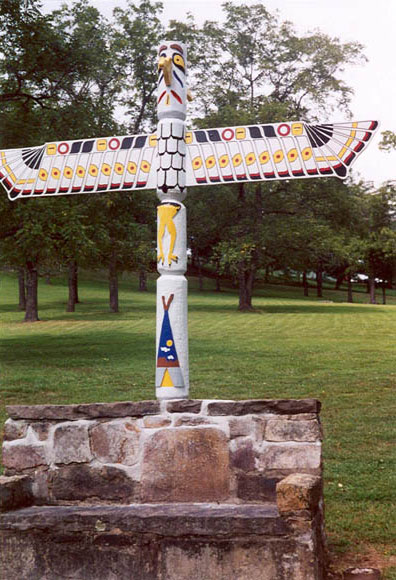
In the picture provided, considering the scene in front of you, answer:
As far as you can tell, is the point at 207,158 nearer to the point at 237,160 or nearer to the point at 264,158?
the point at 237,160

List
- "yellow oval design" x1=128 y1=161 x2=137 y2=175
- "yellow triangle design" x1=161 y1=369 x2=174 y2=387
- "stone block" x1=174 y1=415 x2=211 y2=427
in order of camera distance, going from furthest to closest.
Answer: "yellow oval design" x1=128 y1=161 x2=137 y2=175 → "yellow triangle design" x1=161 y1=369 x2=174 y2=387 → "stone block" x1=174 y1=415 x2=211 y2=427

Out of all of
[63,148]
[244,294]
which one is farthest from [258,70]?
[63,148]

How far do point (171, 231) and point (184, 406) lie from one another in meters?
1.34

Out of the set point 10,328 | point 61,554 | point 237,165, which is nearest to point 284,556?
point 61,554

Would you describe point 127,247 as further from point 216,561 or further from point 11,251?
point 216,561

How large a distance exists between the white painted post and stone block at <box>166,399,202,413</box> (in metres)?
0.32

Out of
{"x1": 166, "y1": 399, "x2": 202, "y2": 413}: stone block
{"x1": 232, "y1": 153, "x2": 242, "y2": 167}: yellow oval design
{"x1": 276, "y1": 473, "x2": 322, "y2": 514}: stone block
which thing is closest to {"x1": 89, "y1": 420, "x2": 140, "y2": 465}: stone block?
{"x1": 166, "y1": 399, "x2": 202, "y2": 413}: stone block

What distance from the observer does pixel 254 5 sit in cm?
3206

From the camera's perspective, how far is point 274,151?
5.66 m

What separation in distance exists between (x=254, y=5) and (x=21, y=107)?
805 inches

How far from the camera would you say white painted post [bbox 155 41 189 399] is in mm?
5477

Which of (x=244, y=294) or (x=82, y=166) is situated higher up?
(x=82, y=166)

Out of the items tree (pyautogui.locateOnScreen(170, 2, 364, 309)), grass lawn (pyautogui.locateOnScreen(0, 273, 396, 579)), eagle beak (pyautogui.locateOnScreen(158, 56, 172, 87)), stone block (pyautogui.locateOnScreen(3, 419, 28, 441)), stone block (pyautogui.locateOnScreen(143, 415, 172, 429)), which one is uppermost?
tree (pyautogui.locateOnScreen(170, 2, 364, 309))

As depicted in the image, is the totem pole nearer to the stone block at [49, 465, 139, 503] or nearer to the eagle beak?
the eagle beak
